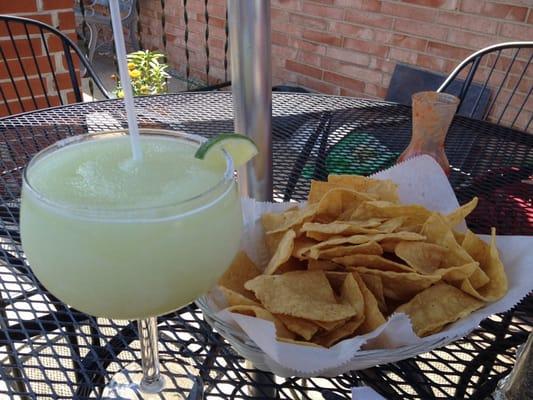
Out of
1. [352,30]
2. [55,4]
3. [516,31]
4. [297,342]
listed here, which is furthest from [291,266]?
[352,30]

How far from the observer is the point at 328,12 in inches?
120

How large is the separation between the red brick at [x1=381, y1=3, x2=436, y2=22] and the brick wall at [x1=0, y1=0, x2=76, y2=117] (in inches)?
61.1

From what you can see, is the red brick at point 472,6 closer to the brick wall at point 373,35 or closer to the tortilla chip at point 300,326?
the brick wall at point 373,35

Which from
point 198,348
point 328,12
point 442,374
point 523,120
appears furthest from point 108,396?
point 328,12

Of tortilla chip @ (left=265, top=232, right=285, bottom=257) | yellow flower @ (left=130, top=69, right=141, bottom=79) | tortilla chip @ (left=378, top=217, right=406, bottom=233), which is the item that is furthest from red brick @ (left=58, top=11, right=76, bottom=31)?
tortilla chip @ (left=378, top=217, right=406, bottom=233)

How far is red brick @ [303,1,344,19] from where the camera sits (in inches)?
118

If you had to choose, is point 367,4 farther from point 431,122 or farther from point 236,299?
point 236,299

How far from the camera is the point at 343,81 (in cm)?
313

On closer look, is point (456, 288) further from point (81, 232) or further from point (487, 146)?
point (487, 146)

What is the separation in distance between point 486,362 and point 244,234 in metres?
0.36

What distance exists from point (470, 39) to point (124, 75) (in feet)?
7.59

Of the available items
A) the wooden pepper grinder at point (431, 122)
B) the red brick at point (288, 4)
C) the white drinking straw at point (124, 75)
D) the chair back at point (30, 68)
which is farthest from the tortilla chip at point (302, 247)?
the red brick at point (288, 4)

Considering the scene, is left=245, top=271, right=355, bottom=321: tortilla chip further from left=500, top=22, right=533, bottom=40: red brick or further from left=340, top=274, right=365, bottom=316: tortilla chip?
left=500, top=22, right=533, bottom=40: red brick

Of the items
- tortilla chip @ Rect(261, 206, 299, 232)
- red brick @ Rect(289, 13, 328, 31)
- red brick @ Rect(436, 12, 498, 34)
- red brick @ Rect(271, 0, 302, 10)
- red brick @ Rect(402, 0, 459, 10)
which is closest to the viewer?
tortilla chip @ Rect(261, 206, 299, 232)
